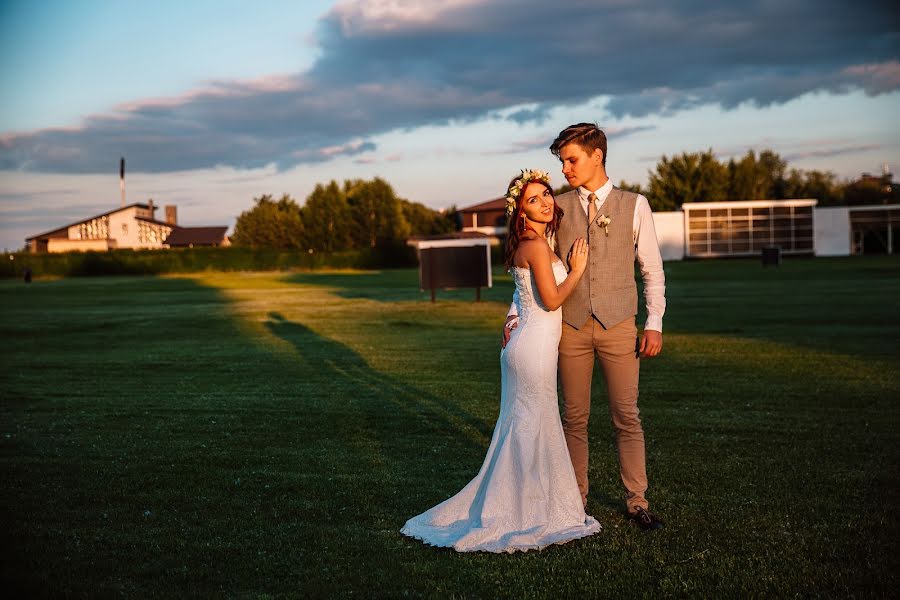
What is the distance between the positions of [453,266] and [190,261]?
44345mm

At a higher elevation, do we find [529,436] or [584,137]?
[584,137]

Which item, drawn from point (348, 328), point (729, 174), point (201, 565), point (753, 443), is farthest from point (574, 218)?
point (729, 174)

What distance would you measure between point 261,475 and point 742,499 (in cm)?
374

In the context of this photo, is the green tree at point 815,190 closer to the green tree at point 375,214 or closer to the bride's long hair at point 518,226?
the green tree at point 375,214

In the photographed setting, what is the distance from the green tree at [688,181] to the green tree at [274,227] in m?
40.6

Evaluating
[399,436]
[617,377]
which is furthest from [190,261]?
[617,377]

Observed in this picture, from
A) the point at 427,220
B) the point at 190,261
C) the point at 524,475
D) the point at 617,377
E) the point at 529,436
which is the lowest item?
the point at 524,475

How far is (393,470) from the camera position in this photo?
24.1 feet

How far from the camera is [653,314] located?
5.61 m

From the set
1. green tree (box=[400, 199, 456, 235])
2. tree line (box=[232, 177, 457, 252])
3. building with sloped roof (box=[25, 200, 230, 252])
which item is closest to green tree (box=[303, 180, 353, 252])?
tree line (box=[232, 177, 457, 252])

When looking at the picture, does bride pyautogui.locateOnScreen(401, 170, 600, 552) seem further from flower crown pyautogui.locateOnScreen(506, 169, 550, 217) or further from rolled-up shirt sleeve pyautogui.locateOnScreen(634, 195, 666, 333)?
rolled-up shirt sleeve pyautogui.locateOnScreen(634, 195, 666, 333)

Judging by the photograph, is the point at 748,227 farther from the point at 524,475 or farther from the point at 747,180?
the point at 524,475

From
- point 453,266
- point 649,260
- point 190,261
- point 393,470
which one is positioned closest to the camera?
point 649,260

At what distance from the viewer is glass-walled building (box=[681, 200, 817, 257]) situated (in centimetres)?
7281
